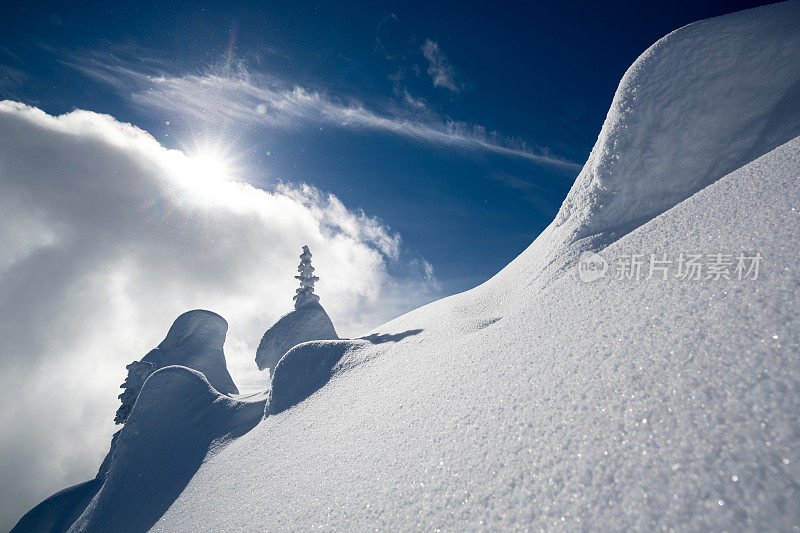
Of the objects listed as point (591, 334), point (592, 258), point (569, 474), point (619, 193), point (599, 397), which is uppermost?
point (619, 193)

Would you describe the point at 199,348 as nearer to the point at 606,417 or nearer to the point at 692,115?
the point at 606,417

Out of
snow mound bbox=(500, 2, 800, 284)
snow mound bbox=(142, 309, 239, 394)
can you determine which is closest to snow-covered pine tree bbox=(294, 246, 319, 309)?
snow mound bbox=(142, 309, 239, 394)

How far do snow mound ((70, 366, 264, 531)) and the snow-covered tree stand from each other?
36.1ft

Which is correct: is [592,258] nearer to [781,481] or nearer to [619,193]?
[619,193]

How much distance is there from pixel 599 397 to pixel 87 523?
15136 mm

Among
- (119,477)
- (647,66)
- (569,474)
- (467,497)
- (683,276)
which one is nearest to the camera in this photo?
(569,474)

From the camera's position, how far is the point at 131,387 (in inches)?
801

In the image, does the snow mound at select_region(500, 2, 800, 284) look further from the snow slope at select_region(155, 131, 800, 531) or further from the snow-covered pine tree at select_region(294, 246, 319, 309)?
the snow-covered pine tree at select_region(294, 246, 319, 309)

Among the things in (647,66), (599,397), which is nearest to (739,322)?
(599,397)

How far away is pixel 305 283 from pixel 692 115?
1056 inches

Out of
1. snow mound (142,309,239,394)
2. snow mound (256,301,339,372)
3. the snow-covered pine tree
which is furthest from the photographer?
the snow-covered pine tree

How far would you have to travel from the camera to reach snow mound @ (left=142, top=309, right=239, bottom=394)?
24031 mm

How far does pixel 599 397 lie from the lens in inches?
114

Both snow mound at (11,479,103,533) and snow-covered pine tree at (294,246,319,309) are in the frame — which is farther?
snow-covered pine tree at (294,246,319,309)
